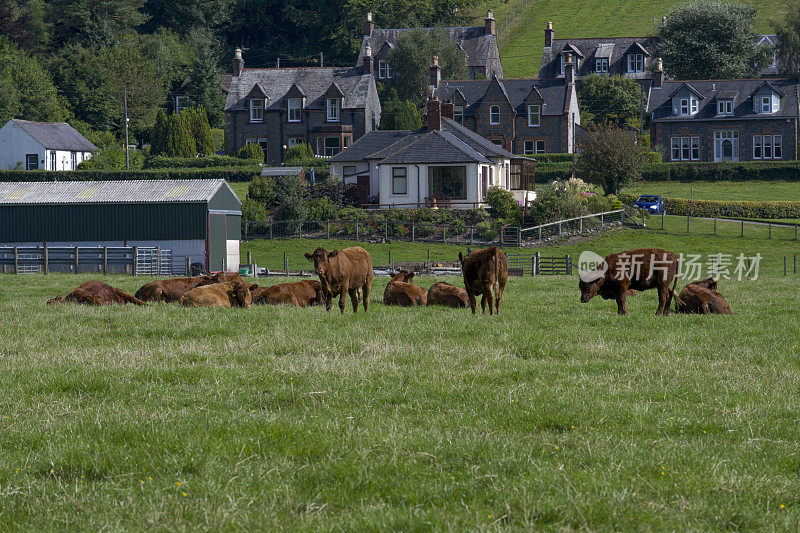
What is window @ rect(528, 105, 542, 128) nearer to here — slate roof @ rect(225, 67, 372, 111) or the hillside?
slate roof @ rect(225, 67, 372, 111)

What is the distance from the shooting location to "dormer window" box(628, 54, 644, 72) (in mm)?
108250

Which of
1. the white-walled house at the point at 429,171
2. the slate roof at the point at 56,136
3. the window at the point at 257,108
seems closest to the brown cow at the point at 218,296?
the white-walled house at the point at 429,171

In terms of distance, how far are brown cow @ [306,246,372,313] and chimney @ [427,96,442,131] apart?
48.8 m

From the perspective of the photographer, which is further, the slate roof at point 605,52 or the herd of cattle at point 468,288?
the slate roof at point 605,52

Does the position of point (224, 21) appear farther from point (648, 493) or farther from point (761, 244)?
point (648, 493)

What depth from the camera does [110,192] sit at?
45625mm

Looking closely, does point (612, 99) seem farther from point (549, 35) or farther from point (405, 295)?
point (405, 295)

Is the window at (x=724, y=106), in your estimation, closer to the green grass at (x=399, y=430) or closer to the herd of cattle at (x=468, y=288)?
the herd of cattle at (x=468, y=288)

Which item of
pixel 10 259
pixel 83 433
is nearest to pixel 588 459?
pixel 83 433

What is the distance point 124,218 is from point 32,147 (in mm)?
44397

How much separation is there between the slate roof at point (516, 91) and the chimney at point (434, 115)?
19.0m

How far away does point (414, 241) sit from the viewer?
52406 millimetres

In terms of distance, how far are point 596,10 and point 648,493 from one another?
150m

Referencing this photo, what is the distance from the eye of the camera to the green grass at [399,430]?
→ 5828 millimetres
